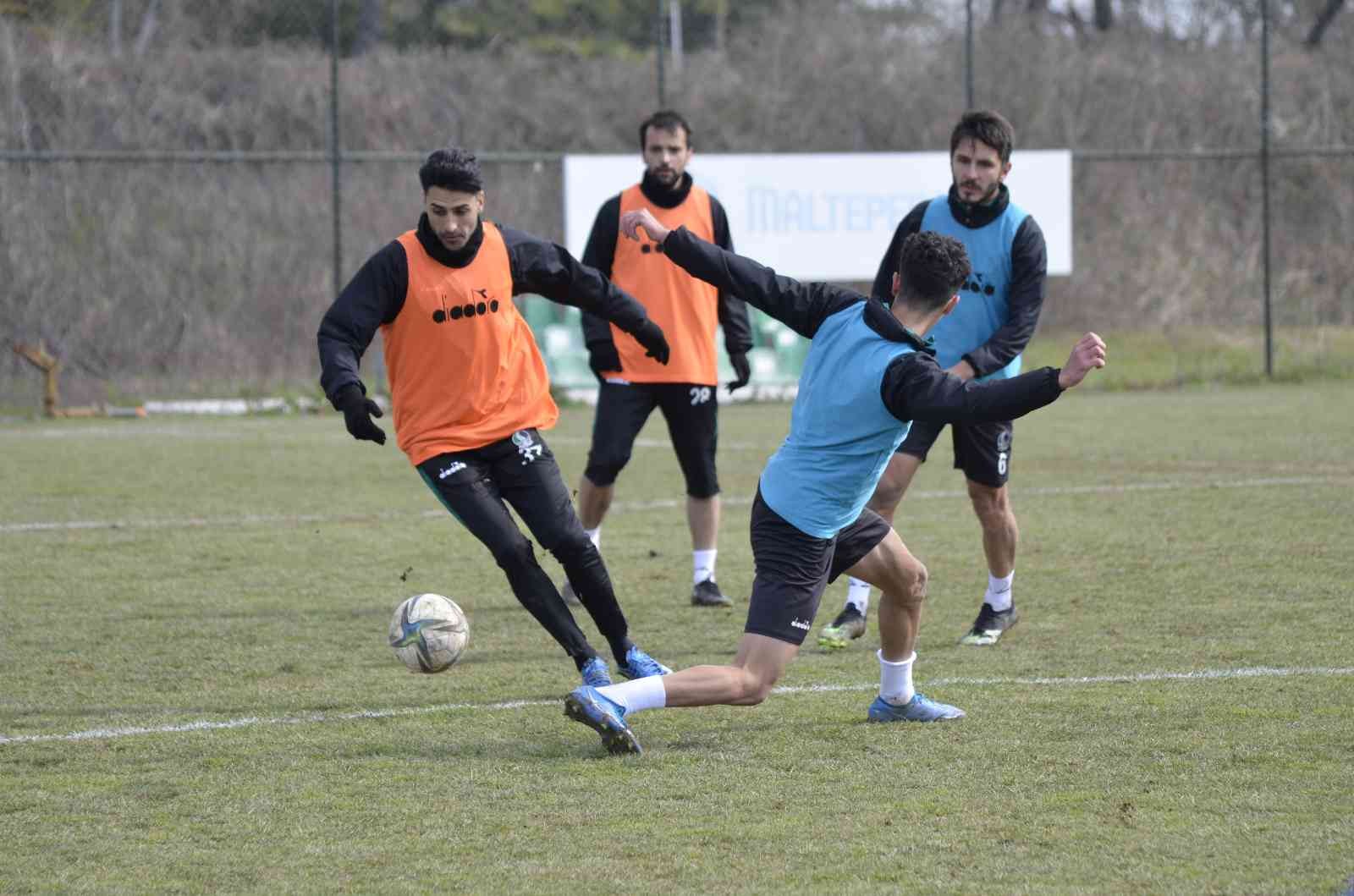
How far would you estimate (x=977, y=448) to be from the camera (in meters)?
7.05

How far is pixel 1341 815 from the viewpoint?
4.44 m

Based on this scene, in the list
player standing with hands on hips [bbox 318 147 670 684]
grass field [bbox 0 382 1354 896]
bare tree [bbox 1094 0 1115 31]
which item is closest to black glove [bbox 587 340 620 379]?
grass field [bbox 0 382 1354 896]

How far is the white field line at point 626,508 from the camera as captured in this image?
33.9 ft

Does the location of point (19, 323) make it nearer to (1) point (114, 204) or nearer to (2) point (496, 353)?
(1) point (114, 204)

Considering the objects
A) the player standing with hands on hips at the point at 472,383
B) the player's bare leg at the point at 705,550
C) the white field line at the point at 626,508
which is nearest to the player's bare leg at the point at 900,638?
the player standing with hands on hips at the point at 472,383

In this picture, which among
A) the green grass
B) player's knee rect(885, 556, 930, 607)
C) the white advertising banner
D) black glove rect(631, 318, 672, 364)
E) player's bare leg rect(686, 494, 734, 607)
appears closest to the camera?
player's knee rect(885, 556, 930, 607)

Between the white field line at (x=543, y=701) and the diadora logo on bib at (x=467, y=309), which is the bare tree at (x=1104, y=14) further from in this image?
the diadora logo on bib at (x=467, y=309)

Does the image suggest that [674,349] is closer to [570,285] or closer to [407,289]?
[570,285]

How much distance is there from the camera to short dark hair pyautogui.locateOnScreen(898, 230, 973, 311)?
4.99m

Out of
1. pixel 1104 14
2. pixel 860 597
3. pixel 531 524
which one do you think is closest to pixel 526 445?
pixel 531 524

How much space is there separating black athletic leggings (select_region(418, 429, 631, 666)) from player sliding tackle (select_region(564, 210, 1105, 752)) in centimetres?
80

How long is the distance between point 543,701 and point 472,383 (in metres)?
1.10

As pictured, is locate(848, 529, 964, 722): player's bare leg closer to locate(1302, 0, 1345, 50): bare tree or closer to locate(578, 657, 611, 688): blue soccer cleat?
locate(578, 657, 611, 688): blue soccer cleat

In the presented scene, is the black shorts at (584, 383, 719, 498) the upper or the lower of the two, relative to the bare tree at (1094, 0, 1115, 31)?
lower
